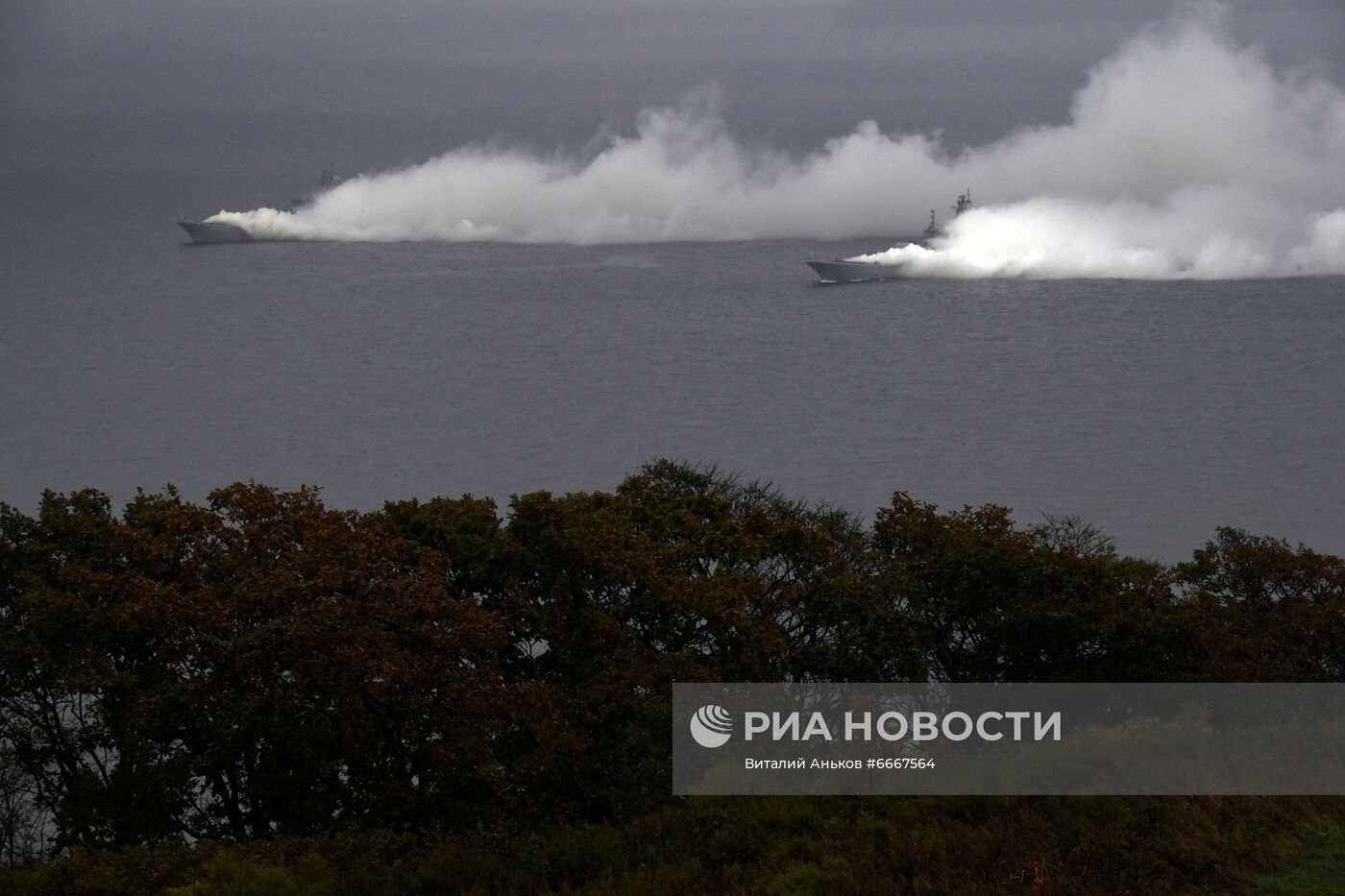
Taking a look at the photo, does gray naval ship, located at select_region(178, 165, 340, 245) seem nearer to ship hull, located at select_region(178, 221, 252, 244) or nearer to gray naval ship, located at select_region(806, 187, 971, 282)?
ship hull, located at select_region(178, 221, 252, 244)

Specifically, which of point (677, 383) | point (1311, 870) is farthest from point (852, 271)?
point (1311, 870)

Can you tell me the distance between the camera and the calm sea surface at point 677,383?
166 feet

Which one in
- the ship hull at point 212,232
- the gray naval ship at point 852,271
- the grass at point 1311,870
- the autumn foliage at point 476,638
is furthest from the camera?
the ship hull at point 212,232

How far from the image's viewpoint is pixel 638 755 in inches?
787

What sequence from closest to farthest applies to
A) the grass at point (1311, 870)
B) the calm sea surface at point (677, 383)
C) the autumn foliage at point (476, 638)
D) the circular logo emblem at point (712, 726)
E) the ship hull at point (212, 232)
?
the grass at point (1311, 870)
the autumn foliage at point (476, 638)
the circular logo emblem at point (712, 726)
the calm sea surface at point (677, 383)
the ship hull at point (212, 232)

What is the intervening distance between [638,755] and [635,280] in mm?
72516

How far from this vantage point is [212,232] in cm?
11462

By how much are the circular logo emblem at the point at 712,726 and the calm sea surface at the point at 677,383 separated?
81.8 ft

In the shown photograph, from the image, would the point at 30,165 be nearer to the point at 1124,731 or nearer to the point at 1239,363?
the point at 1239,363

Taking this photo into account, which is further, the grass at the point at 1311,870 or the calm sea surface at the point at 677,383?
the calm sea surface at the point at 677,383

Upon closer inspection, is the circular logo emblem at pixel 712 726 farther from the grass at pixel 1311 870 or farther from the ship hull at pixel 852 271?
the ship hull at pixel 852 271

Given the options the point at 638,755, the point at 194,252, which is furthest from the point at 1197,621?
the point at 194,252

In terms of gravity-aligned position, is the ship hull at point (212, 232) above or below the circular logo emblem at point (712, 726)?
above

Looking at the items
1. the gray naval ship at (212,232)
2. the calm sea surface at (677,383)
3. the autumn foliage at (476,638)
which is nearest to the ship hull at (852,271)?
the calm sea surface at (677,383)
